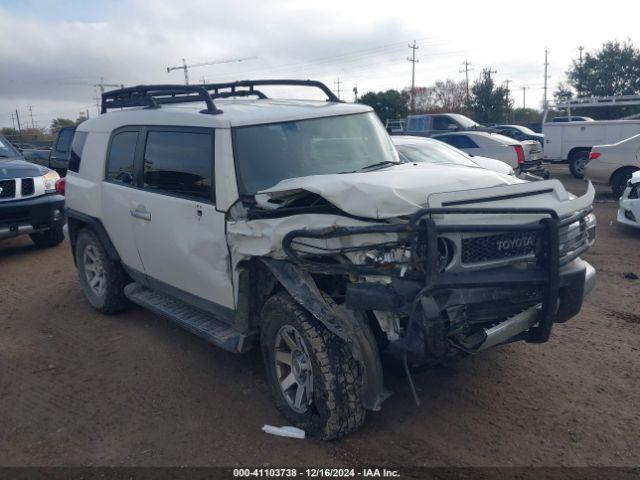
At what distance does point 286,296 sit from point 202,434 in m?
1.04

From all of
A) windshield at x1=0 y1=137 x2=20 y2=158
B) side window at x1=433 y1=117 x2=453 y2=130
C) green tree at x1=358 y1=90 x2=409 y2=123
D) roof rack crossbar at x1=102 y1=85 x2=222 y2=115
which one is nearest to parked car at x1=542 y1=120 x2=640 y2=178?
side window at x1=433 y1=117 x2=453 y2=130

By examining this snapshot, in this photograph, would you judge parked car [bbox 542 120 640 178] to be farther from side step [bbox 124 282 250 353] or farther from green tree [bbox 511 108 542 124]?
green tree [bbox 511 108 542 124]

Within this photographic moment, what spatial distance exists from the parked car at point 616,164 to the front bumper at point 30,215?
1097cm

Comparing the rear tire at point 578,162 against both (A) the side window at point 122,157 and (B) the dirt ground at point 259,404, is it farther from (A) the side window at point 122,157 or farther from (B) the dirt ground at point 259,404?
(A) the side window at point 122,157

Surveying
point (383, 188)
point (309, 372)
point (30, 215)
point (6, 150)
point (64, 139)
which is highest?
point (64, 139)

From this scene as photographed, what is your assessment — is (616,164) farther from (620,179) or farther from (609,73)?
(609,73)

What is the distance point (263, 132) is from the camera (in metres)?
4.38

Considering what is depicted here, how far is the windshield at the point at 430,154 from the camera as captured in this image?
901 cm

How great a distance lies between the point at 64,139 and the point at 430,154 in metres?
10.5

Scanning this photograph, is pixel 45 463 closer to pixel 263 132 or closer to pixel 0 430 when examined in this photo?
pixel 0 430

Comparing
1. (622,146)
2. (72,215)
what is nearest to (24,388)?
(72,215)

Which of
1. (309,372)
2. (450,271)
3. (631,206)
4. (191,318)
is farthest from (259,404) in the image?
(631,206)

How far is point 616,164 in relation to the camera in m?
12.9

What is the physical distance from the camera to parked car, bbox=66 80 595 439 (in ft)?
10.5
